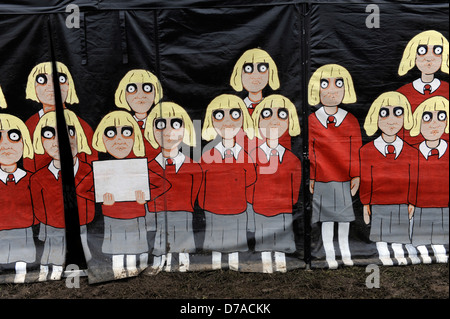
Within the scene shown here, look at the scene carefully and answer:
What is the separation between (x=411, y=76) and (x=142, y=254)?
3.12 m

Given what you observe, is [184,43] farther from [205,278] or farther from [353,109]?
[205,278]

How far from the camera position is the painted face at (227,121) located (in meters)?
3.70

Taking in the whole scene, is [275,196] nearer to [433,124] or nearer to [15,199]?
[433,124]

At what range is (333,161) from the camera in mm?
3732

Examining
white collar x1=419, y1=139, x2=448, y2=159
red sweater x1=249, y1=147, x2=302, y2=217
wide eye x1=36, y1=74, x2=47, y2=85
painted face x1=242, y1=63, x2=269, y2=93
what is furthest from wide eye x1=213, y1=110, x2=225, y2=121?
white collar x1=419, y1=139, x2=448, y2=159

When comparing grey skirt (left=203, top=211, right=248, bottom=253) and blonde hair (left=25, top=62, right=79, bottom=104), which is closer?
blonde hair (left=25, top=62, right=79, bottom=104)

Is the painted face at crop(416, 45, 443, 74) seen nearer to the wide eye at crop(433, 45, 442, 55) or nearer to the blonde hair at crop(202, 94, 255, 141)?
the wide eye at crop(433, 45, 442, 55)

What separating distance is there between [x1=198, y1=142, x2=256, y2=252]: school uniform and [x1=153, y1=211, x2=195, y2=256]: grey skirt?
168 mm

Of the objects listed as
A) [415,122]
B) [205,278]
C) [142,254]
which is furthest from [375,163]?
[142,254]

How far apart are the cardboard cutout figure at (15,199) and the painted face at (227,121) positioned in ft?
5.85

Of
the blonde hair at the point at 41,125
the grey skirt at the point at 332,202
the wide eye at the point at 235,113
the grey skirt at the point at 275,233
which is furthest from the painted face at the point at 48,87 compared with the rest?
the grey skirt at the point at 332,202

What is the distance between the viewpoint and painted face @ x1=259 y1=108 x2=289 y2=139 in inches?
145

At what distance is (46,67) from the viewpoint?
11.7 ft

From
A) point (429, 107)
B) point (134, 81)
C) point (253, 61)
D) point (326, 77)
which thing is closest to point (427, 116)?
point (429, 107)
